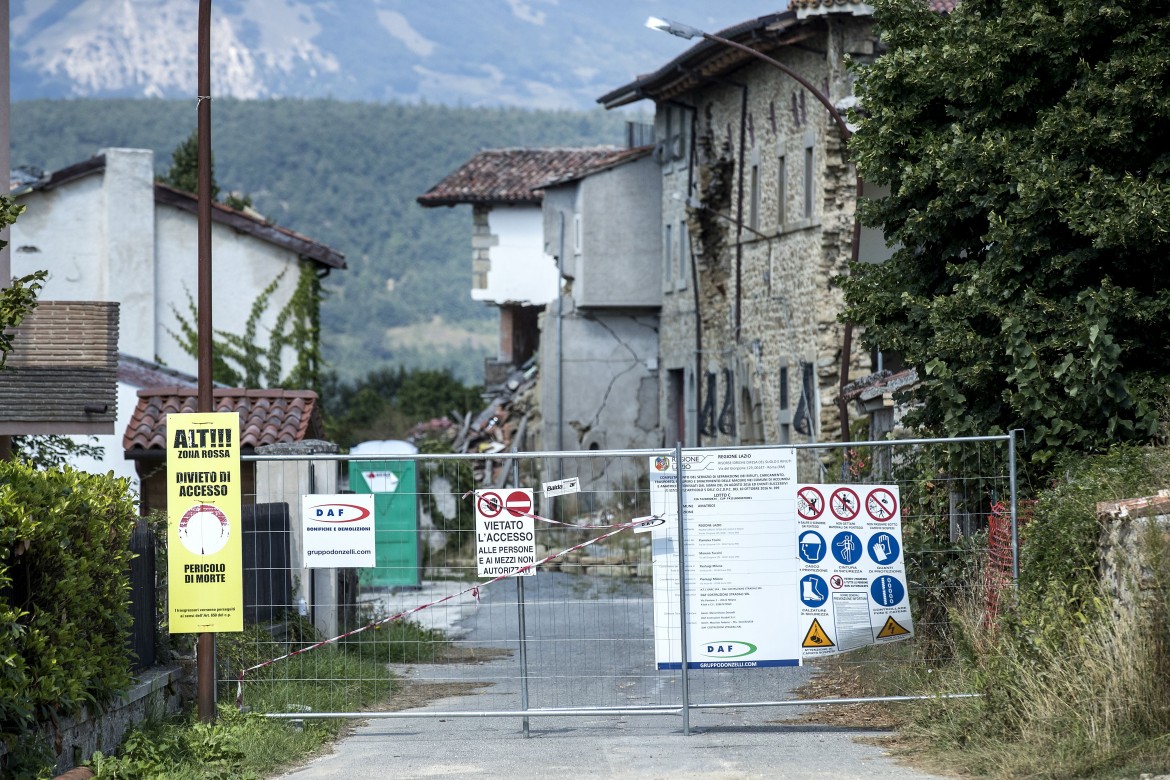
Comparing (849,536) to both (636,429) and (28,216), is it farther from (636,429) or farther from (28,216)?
(636,429)

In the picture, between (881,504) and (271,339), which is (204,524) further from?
(271,339)

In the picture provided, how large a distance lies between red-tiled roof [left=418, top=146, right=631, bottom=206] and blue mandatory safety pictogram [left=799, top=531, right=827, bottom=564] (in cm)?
4051

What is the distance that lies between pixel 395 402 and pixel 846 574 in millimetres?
59800

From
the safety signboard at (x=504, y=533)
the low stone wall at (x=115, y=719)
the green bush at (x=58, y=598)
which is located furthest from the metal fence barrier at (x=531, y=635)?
the green bush at (x=58, y=598)

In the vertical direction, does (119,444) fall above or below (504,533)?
above

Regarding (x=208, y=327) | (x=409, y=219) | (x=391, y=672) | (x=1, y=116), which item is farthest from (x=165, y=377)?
(x=409, y=219)

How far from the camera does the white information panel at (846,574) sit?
37.5 ft

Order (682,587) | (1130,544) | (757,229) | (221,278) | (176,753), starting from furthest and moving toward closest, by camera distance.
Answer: (221,278), (757,229), (682,587), (176,753), (1130,544)

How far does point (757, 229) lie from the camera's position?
32.3 m

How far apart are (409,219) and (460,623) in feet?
365

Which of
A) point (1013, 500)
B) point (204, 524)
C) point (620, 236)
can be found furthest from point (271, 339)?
point (1013, 500)

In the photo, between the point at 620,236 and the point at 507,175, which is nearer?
the point at 620,236

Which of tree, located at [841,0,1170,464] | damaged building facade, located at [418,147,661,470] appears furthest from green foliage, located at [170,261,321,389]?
tree, located at [841,0,1170,464]

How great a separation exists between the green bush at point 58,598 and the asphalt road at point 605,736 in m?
1.47
